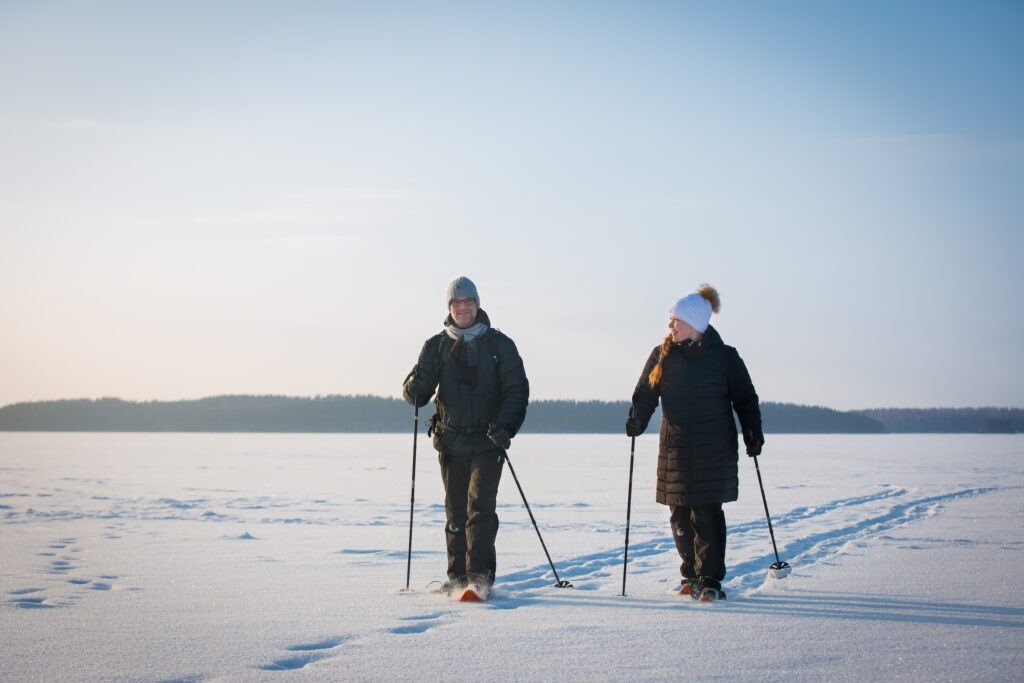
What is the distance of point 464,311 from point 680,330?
1.19 m

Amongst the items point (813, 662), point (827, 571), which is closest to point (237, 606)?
point (813, 662)

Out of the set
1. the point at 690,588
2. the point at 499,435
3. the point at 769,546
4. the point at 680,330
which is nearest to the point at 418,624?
the point at 499,435

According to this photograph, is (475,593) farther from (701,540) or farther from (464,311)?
(464,311)

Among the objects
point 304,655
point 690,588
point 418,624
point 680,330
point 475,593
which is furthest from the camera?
point 680,330

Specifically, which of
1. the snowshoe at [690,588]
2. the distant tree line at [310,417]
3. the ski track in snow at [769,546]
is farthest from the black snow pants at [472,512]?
the distant tree line at [310,417]

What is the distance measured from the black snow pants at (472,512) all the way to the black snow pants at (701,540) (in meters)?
1.00

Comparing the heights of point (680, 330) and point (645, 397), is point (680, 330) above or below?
above

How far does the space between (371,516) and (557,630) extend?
588 centimetres

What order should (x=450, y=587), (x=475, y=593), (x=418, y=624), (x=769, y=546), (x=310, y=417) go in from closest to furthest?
(x=418, y=624)
(x=475, y=593)
(x=450, y=587)
(x=769, y=546)
(x=310, y=417)

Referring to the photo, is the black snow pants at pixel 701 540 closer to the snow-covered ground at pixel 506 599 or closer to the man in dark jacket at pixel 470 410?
the snow-covered ground at pixel 506 599

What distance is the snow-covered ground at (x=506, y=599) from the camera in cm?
312

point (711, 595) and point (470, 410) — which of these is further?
point (470, 410)

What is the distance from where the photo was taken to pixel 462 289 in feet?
15.7

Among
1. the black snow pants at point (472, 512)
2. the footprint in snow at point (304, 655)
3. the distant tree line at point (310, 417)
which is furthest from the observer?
the distant tree line at point (310, 417)
